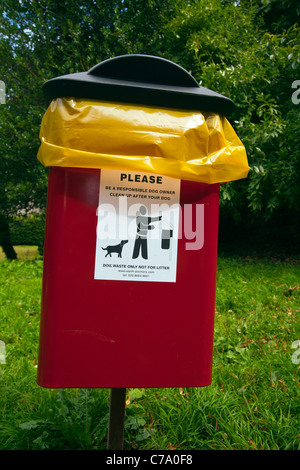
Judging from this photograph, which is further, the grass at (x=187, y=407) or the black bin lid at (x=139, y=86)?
the grass at (x=187, y=407)

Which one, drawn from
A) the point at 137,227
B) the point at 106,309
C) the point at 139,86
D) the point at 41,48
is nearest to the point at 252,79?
the point at 41,48

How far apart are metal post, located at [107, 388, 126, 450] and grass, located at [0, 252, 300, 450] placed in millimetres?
176

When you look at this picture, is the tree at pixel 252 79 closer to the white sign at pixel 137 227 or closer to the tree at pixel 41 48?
the tree at pixel 41 48

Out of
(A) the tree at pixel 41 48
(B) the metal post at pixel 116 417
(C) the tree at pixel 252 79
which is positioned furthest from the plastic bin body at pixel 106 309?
(A) the tree at pixel 41 48

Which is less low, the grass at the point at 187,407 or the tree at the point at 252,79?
the tree at the point at 252,79

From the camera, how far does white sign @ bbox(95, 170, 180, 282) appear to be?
1353 millimetres

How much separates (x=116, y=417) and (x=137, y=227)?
808mm

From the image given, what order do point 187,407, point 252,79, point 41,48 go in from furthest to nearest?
point 41,48 → point 252,79 → point 187,407

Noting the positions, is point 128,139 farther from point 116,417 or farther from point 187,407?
point 187,407

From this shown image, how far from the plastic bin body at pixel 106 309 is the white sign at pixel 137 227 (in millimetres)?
28

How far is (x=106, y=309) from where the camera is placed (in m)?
1.36

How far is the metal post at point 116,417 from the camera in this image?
157cm
